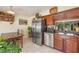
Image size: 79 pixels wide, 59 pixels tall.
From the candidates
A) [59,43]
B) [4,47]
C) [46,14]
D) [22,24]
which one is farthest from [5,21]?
[4,47]

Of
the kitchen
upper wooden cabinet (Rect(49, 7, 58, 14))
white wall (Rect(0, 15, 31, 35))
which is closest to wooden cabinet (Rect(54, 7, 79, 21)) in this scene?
the kitchen

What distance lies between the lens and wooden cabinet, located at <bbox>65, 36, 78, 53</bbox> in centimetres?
326

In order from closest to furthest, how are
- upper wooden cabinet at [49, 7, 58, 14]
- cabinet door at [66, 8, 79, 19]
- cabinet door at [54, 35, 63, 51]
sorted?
cabinet door at [66, 8, 79, 19], cabinet door at [54, 35, 63, 51], upper wooden cabinet at [49, 7, 58, 14]

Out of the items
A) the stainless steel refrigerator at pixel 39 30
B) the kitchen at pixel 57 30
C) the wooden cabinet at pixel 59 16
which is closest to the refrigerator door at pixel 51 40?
the kitchen at pixel 57 30

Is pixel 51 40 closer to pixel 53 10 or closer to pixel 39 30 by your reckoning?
pixel 39 30

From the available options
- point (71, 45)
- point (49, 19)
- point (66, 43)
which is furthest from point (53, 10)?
point (71, 45)

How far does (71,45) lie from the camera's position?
135 inches

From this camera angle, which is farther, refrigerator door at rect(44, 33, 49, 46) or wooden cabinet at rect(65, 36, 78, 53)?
refrigerator door at rect(44, 33, 49, 46)

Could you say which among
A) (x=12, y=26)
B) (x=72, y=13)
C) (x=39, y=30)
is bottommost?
(x=39, y=30)

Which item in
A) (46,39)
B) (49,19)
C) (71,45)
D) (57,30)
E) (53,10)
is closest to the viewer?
(71,45)

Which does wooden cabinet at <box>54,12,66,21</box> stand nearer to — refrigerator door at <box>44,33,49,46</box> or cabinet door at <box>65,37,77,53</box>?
refrigerator door at <box>44,33,49,46</box>

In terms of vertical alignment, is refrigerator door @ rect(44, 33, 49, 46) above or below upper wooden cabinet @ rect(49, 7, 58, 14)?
below

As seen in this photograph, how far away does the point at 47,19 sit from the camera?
5.40 metres
